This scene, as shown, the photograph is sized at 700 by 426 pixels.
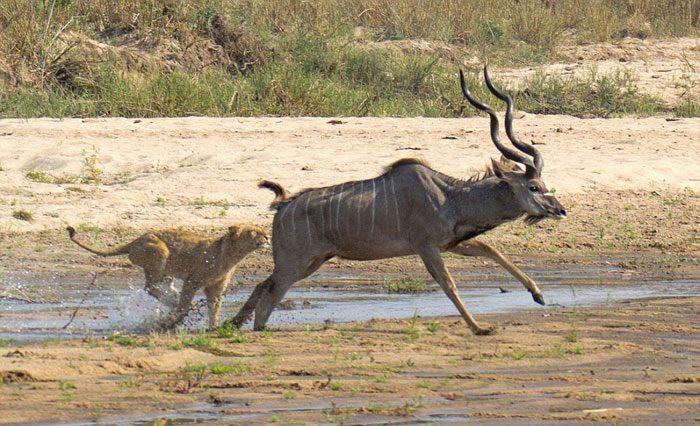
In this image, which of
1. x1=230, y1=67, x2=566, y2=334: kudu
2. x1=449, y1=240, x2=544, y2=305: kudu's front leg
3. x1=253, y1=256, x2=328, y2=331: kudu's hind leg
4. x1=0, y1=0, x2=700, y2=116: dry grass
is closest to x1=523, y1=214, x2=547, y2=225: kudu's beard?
x1=230, y1=67, x2=566, y2=334: kudu

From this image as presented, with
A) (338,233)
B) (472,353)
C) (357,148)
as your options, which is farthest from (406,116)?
(472,353)

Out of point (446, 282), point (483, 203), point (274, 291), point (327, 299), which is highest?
point (483, 203)

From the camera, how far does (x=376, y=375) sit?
6.82m

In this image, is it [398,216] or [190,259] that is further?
[190,259]

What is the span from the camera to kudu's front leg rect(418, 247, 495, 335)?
8.11m

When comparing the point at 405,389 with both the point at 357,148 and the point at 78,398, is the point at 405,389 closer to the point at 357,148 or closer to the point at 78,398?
the point at 78,398

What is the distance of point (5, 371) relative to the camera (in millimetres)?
6551

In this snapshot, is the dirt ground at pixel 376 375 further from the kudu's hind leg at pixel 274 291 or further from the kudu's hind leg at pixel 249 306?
the kudu's hind leg at pixel 249 306

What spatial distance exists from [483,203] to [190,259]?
219 centimetres

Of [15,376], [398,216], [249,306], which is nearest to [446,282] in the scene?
[398,216]

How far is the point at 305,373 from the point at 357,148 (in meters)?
7.31

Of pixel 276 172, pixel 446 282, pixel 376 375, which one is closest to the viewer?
pixel 376 375

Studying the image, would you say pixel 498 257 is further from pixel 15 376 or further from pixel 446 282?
pixel 15 376

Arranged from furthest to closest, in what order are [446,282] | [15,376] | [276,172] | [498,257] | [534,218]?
[276,172] → [498,257] → [534,218] → [446,282] → [15,376]
